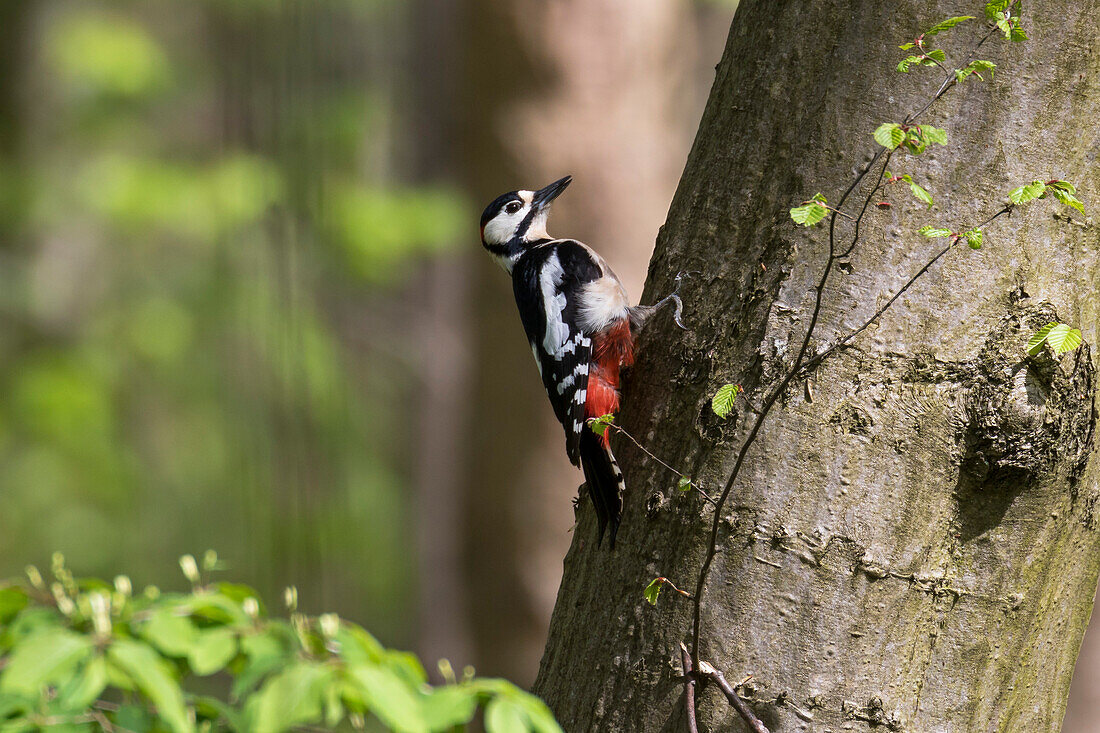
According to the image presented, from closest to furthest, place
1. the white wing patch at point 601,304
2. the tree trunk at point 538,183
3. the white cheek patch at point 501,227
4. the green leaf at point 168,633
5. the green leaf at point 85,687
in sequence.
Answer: the green leaf at point 85,687
the green leaf at point 168,633
the white wing patch at point 601,304
the white cheek patch at point 501,227
the tree trunk at point 538,183

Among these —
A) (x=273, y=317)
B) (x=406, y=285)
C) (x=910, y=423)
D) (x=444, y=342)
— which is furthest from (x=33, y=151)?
(x=910, y=423)

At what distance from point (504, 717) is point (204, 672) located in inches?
10.5

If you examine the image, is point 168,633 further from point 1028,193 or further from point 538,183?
point 538,183

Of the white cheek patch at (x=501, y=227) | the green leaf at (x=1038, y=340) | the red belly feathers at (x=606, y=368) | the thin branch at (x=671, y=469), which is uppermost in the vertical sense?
the white cheek patch at (x=501, y=227)

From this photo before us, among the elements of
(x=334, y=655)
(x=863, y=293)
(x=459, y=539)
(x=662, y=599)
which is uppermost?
(x=863, y=293)

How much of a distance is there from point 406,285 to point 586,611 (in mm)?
2486

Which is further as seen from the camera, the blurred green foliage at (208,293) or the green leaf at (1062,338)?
the blurred green foliage at (208,293)

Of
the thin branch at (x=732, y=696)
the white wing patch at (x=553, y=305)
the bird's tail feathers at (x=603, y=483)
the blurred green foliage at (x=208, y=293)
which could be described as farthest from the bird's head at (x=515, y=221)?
the thin branch at (x=732, y=696)

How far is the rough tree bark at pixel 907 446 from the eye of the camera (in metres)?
0.98

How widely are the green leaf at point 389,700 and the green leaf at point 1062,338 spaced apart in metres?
0.72

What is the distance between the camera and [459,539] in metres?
3.30

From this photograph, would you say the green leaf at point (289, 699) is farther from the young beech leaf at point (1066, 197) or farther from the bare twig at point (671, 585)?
the young beech leaf at point (1066, 197)

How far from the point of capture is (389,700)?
700 millimetres

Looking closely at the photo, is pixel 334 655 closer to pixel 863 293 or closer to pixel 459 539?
pixel 863 293
